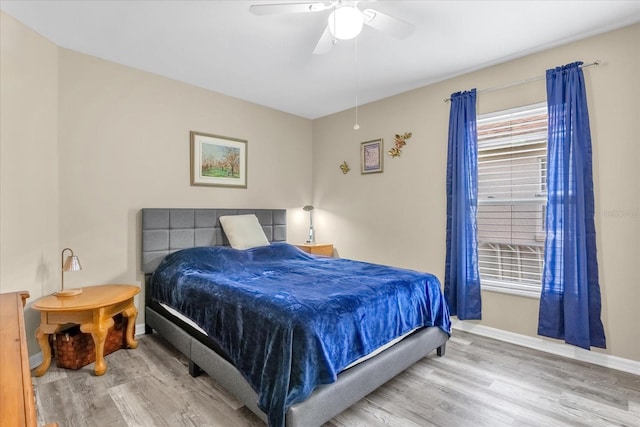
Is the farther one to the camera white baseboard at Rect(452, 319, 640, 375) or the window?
the window

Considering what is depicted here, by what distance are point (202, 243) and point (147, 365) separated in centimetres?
134

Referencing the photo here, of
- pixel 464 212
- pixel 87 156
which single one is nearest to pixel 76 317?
pixel 87 156

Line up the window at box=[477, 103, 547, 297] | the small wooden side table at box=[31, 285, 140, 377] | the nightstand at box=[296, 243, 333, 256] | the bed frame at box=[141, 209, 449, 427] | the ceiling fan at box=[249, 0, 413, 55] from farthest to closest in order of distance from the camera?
the nightstand at box=[296, 243, 333, 256] < the window at box=[477, 103, 547, 297] < the small wooden side table at box=[31, 285, 140, 377] < the ceiling fan at box=[249, 0, 413, 55] < the bed frame at box=[141, 209, 449, 427]

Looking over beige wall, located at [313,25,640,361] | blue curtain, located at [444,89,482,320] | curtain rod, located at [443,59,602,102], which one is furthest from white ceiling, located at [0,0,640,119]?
blue curtain, located at [444,89,482,320]

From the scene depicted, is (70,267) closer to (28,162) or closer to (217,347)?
(28,162)

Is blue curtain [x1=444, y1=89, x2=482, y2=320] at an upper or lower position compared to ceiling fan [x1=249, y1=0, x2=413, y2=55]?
lower

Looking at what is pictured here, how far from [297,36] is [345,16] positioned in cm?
82

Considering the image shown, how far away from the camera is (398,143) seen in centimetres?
390

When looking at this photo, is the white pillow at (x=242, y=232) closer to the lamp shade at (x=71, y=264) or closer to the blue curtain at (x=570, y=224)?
the lamp shade at (x=71, y=264)

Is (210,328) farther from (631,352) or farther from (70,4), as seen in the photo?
(631,352)

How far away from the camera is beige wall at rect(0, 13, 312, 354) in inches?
96.3

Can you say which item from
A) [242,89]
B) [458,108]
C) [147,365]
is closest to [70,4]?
[242,89]

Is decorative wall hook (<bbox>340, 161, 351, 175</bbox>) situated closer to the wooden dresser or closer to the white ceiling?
the white ceiling

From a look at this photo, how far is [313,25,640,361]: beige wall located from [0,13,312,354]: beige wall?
149 cm
